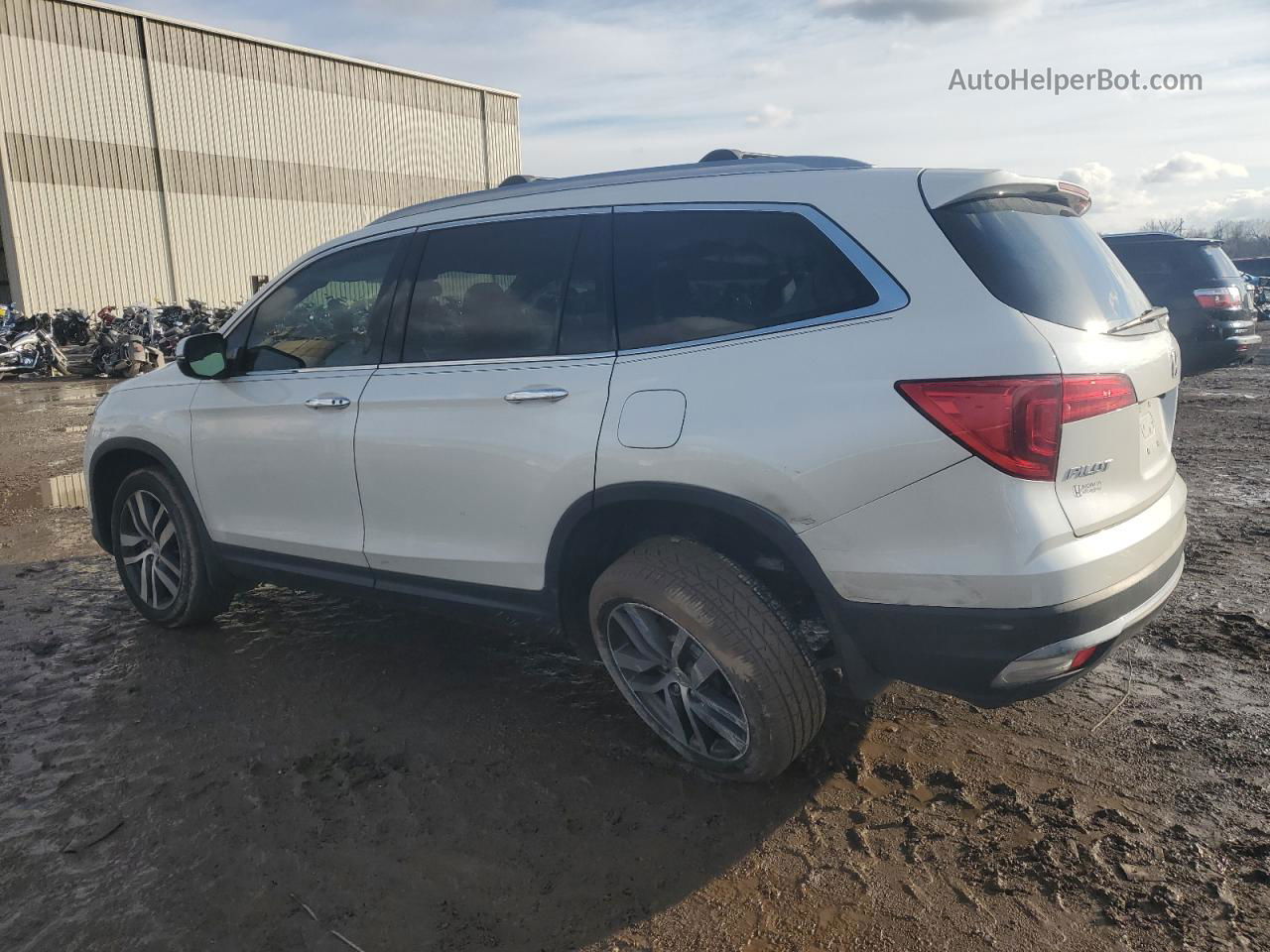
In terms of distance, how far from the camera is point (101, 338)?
59.7ft

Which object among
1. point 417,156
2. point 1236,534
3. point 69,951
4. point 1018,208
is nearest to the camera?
point 69,951

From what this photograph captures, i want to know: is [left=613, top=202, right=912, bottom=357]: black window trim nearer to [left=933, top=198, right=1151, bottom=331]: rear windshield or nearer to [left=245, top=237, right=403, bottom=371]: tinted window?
[left=933, top=198, right=1151, bottom=331]: rear windshield

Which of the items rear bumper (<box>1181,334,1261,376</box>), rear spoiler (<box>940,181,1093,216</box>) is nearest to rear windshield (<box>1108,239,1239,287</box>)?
rear bumper (<box>1181,334,1261,376</box>)

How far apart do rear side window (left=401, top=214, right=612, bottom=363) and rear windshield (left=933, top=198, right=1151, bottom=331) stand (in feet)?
3.64

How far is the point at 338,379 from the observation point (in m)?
3.62

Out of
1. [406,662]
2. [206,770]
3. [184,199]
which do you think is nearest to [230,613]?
[406,662]

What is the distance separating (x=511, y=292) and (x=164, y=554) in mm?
2374

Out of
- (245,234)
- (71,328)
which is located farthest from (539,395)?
(245,234)

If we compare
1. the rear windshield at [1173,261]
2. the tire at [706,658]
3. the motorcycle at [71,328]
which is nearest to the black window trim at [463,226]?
the tire at [706,658]

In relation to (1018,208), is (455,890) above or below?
below

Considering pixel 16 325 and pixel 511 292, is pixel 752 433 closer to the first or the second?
pixel 511 292

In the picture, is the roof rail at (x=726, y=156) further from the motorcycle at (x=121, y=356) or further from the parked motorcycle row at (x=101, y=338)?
the motorcycle at (x=121, y=356)

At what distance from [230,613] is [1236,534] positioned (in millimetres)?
5658

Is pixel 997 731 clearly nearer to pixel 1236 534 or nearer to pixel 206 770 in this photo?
pixel 206 770
